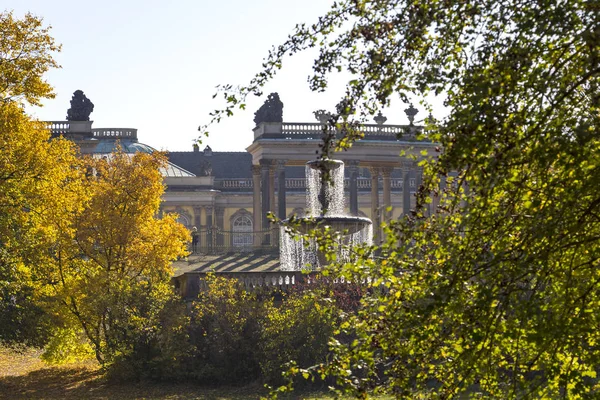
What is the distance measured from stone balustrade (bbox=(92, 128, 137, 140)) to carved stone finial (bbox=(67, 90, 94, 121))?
15.0 ft

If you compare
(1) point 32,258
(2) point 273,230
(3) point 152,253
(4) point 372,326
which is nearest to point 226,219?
(2) point 273,230

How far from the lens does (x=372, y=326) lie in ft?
33.1

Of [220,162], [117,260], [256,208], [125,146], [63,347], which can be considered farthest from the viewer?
[220,162]

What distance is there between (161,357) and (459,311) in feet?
76.5

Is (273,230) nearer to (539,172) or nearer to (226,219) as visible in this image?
(226,219)

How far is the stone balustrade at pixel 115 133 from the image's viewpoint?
9000cm

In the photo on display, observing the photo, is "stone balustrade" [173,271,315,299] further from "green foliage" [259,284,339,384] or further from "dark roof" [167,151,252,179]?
"dark roof" [167,151,252,179]

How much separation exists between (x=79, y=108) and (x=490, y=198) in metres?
74.7

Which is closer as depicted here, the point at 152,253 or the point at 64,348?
the point at 64,348

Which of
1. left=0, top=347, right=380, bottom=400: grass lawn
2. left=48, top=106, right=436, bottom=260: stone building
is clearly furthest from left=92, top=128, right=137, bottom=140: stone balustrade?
left=0, top=347, right=380, bottom=400: grass lawn

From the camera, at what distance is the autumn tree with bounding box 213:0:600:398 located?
8.32m

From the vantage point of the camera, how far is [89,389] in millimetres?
31406

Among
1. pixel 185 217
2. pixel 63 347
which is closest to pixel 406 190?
pixel 185 217

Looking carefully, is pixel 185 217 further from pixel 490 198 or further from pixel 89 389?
pixel 490 198
